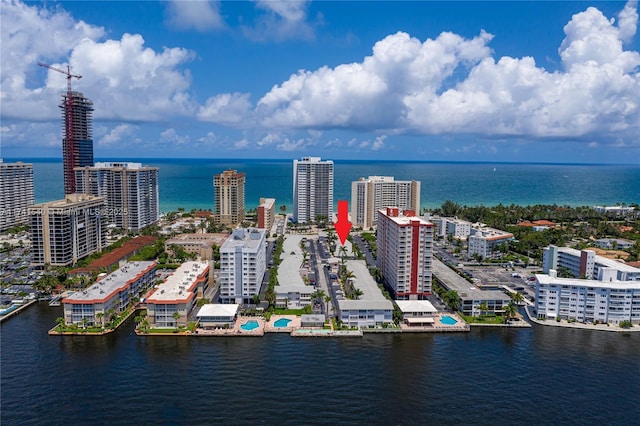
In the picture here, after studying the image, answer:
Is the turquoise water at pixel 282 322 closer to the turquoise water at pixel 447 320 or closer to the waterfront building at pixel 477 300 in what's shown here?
the turquoise water at pixel 447 320

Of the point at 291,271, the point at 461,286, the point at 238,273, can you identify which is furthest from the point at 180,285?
the point at 461,286

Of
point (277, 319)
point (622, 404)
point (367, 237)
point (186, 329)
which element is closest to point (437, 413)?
point (622, 404)

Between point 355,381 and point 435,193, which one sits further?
point 435,193

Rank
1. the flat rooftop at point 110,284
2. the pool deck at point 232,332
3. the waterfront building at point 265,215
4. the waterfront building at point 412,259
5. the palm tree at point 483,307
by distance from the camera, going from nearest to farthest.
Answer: the pool deck at point 232,332
the flat rooftop at point 110,284
the palm tree at point 483,307
the waterfront building at point 412,259
the waterfront building at point 265,215

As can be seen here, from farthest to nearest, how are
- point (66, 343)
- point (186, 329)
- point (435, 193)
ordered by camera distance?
point (435, 193), point (186, 329), point (66, 343)

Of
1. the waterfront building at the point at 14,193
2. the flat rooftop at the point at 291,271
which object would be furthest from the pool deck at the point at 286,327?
the waterfront building at the point at 14,193

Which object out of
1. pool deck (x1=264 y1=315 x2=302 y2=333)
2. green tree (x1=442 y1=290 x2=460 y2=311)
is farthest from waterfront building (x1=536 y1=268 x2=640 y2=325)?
pool deck (x1=264 y1=315 x2=302 y2=333)

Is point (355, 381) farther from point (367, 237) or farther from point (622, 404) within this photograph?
point (367, 237)
